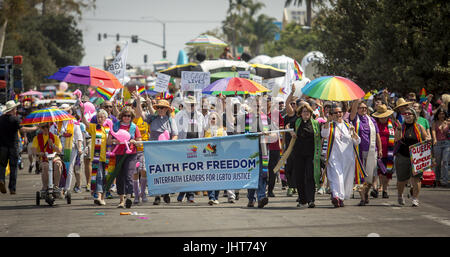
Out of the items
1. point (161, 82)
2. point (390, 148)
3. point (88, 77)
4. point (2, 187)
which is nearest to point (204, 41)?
point (161, 82)

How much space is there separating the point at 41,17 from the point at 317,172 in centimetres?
6821

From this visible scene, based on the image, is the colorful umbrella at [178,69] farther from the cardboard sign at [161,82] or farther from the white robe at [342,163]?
the white robe at [342,163]

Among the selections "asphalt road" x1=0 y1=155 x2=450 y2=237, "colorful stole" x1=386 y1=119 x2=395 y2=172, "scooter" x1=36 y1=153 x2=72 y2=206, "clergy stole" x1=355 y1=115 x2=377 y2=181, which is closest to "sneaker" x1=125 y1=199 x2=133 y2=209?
"asphalt road" x1=0 y1=155 x2=450 y2=237

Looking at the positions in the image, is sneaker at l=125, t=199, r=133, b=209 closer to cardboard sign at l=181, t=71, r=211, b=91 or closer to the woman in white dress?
the woman in white dress

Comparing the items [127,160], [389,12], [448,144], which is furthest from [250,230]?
[389,12]

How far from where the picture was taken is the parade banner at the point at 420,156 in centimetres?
1377

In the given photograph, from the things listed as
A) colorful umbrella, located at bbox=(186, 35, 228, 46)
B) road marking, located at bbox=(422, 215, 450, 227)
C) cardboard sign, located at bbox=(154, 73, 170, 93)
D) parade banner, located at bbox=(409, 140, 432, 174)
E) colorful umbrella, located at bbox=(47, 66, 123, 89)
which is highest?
colorful umbrella, located at bbox=(186, 35, 228, 46)

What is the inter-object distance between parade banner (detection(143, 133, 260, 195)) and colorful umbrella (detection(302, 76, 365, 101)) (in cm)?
136

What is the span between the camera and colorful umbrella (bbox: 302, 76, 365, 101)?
42.8 ft

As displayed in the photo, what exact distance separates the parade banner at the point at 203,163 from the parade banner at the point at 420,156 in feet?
9.36

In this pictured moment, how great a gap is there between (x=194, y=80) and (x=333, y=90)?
1116 cm

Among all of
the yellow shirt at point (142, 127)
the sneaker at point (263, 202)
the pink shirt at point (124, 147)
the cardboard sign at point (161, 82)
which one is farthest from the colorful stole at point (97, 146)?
the cardboard sign at point (161, 82)

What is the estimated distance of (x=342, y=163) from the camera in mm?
13672

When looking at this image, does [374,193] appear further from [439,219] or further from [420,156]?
[439,219]
